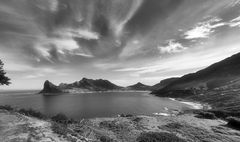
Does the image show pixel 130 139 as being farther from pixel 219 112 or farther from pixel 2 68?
pixel 219 112

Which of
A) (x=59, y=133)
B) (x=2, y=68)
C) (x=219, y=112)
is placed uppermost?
(x=2, y=68)

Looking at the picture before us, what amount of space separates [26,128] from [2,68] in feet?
91.6

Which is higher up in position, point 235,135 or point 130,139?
point 130,139

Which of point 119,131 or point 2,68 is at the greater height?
point 2,68

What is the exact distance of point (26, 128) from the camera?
51.0 ft

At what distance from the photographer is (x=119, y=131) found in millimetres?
23031

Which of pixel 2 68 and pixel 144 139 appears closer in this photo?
pixel 144 139

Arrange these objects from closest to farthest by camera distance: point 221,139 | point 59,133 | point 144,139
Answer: point 59,133, point 144,139, point 221,139

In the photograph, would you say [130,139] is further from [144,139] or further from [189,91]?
[189,91]

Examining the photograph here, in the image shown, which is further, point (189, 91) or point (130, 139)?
point (189, 91)

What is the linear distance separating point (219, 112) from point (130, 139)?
196 ft

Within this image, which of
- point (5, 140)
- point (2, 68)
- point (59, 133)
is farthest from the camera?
point (2, 68)

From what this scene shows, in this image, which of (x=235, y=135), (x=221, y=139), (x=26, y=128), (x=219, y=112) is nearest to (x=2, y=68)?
(x=26, y=128)

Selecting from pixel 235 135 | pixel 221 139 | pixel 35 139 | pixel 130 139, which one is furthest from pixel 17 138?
pixel 235 135
